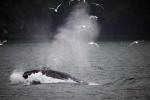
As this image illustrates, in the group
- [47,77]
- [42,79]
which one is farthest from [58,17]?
[42,79]

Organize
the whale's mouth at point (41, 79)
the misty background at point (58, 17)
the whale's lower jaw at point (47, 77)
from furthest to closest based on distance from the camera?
the misty background at point (58, 17) → the whale's lower jaw at point (47, 77) → the whale's mouth at point (41, 79)

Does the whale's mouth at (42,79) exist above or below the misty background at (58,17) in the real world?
below

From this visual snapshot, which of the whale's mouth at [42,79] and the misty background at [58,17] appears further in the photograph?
the misty background at [58,17]

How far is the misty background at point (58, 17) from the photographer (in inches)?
5413

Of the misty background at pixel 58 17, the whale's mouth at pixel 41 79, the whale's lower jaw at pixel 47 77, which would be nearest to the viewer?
the whale's mouth at pixel 41 79

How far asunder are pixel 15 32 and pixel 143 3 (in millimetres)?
44341

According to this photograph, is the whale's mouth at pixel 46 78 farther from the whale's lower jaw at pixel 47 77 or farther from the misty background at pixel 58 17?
the misty background at pixel 58 17

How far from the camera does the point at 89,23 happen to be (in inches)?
5930

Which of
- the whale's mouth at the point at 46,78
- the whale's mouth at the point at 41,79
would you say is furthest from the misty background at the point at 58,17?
the whale's mouth at the point at 41,79

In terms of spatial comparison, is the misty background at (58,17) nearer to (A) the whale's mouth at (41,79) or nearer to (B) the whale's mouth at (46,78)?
(B) the whale's mouth at (46,78)

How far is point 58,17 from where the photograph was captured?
138375 mm

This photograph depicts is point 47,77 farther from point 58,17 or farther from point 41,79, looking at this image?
point 58,17

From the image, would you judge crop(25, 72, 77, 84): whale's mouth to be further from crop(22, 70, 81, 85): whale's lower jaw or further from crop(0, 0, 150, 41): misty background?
crop(0, 0, 150, 41): misty background

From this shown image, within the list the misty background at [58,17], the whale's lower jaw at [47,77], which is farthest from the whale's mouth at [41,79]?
the misty background at [58,17]
